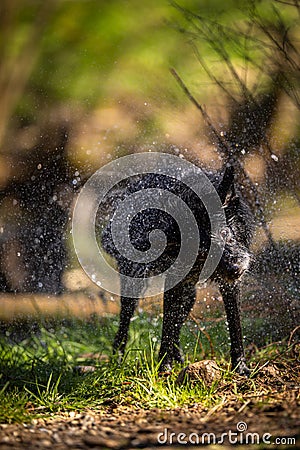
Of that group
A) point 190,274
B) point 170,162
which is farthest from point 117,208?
point 190,274

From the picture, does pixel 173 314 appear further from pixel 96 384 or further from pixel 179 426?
pixel 179 426

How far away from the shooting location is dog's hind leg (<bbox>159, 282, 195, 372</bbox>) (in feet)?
6.37

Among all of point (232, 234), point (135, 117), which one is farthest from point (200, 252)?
point (135, 117)

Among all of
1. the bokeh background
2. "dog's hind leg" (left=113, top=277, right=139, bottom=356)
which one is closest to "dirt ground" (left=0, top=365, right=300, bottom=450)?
"dog's hind leg" (left=113, top=277, right=139, bottom=356)

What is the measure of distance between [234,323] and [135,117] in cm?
158

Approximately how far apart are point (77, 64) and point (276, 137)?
105cm

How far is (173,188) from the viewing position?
194cm

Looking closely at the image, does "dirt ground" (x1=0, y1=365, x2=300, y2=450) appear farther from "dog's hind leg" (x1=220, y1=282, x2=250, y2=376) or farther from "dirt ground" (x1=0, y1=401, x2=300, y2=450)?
"dog's hind leg" (x1=220, y1=282, x2=250, y2=376)

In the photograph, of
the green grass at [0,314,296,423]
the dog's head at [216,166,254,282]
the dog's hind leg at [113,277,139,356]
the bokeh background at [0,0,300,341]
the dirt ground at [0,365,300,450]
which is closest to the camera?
the dirt ground at [0,365,300,450]

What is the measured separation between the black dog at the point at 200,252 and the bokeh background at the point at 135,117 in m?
0.65

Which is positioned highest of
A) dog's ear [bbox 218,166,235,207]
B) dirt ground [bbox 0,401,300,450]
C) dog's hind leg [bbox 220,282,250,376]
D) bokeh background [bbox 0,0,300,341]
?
bokeh background [bbox 0,0,300,341]

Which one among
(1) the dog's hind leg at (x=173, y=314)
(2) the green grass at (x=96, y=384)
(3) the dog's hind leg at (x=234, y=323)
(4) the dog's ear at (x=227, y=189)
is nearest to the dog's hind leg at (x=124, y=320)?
(2) the green grass at (x=96, y=384)

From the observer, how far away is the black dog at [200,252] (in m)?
1.85

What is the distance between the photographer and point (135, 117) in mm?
3182
